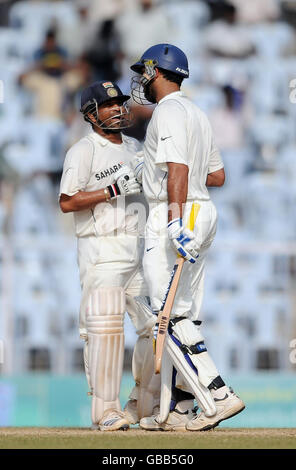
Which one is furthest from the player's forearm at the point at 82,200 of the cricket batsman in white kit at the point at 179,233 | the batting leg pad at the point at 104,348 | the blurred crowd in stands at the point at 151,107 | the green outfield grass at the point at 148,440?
the blurred crowd in stands at the point at 151,107

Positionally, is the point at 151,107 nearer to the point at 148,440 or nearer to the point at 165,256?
the point at 165,256

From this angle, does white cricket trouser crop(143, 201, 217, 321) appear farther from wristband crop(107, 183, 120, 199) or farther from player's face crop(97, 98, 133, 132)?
player's face crop(97, 98, 133, 132)

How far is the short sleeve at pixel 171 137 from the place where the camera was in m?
4.66

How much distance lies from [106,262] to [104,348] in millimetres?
476

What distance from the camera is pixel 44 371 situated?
9594 mm

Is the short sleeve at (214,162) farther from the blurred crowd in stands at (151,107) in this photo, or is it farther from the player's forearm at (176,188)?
the blurred crowd in stands at (151,107)

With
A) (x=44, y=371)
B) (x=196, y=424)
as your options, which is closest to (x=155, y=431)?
(x=196, y=424)

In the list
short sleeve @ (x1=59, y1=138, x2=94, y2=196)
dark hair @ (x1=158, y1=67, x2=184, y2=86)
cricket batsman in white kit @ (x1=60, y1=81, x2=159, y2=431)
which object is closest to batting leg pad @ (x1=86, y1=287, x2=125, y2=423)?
cricket batsman in white kit @ (x1=60, y1=81, x2=159, y2=431)

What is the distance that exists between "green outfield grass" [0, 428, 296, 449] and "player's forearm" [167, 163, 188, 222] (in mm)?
1032

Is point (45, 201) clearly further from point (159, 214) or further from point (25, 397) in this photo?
point (159, 214)

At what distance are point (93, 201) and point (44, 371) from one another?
475 cm

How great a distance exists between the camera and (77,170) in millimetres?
5195

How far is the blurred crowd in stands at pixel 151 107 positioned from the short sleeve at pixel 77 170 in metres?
5.07

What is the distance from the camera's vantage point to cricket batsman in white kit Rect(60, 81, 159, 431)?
5.15m
